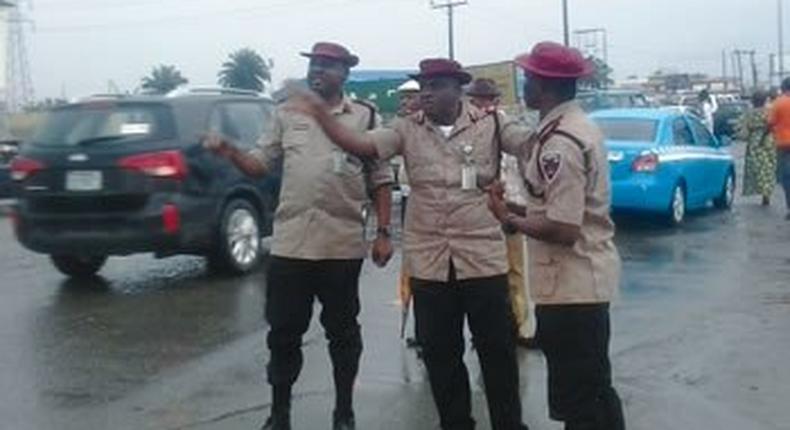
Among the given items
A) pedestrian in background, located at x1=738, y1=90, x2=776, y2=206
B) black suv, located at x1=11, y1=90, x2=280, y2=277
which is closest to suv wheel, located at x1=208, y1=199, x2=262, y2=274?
black suv, located at x1=11, y1=90, x2=280, y2=277

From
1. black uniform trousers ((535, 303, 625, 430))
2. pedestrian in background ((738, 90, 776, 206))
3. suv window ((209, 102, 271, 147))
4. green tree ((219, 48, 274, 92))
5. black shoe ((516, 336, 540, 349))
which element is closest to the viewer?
black uniform trousers ((535, 303, 625, 430))

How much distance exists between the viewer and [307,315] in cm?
549

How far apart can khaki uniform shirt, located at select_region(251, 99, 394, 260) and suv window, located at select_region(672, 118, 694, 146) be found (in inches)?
388

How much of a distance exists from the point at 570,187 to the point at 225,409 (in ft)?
8.98

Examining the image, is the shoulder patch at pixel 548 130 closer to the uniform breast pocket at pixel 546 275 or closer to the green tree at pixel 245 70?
the uniform breast pocket at pixel 546 275

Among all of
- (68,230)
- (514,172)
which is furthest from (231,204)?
(514,172)

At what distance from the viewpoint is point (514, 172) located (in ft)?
22.2

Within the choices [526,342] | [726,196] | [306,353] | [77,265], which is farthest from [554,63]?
[726,196]

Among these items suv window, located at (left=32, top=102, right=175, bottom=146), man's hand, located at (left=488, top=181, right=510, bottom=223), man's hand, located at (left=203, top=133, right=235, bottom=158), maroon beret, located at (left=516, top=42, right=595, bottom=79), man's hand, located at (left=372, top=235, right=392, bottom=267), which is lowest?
man's hand, located at (left=372, top=235, right=392, bottom=267)

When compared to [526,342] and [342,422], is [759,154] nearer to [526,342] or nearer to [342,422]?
[526,342]

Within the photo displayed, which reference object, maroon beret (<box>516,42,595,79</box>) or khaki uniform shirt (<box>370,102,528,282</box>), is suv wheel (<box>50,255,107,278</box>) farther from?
maroon beret (<box>516,42,595,79</box>)

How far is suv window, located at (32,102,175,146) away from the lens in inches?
381

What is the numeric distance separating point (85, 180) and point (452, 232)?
528cm

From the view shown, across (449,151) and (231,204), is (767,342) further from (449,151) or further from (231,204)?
(231,204)
